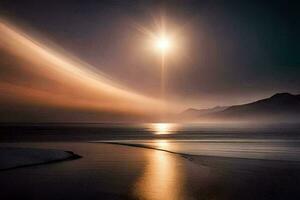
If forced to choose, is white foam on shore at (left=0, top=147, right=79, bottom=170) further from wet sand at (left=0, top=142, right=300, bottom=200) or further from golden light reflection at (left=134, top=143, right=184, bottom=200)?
golden light reflection at (left=134, top=143, right=184, bottom=200)

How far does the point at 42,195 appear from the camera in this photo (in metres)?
14.2

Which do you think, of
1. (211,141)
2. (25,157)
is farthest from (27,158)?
(211,141)

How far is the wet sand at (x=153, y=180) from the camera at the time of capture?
47.3 feet

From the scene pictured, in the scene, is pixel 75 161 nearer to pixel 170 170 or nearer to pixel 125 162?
pixel 125 162

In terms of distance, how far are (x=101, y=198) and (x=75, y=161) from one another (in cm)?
1241

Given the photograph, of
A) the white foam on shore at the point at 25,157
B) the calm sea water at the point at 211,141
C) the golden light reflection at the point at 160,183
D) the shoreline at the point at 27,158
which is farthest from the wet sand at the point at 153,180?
the calm sea water at the point at 211,141

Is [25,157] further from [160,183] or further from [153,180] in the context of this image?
[160,183]

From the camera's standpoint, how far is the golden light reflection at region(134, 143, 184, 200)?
14.2 metres

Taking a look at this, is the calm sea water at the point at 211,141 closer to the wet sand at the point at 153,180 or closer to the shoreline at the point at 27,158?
the wet sand at the point at 153,180

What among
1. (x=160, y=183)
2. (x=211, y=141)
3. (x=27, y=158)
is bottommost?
(x=160, y=183)

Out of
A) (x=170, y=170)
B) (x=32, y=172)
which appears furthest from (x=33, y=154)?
(x=170, y=170)

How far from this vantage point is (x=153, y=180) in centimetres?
1792

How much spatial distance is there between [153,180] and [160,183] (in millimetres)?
1063

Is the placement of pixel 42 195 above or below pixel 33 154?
below
